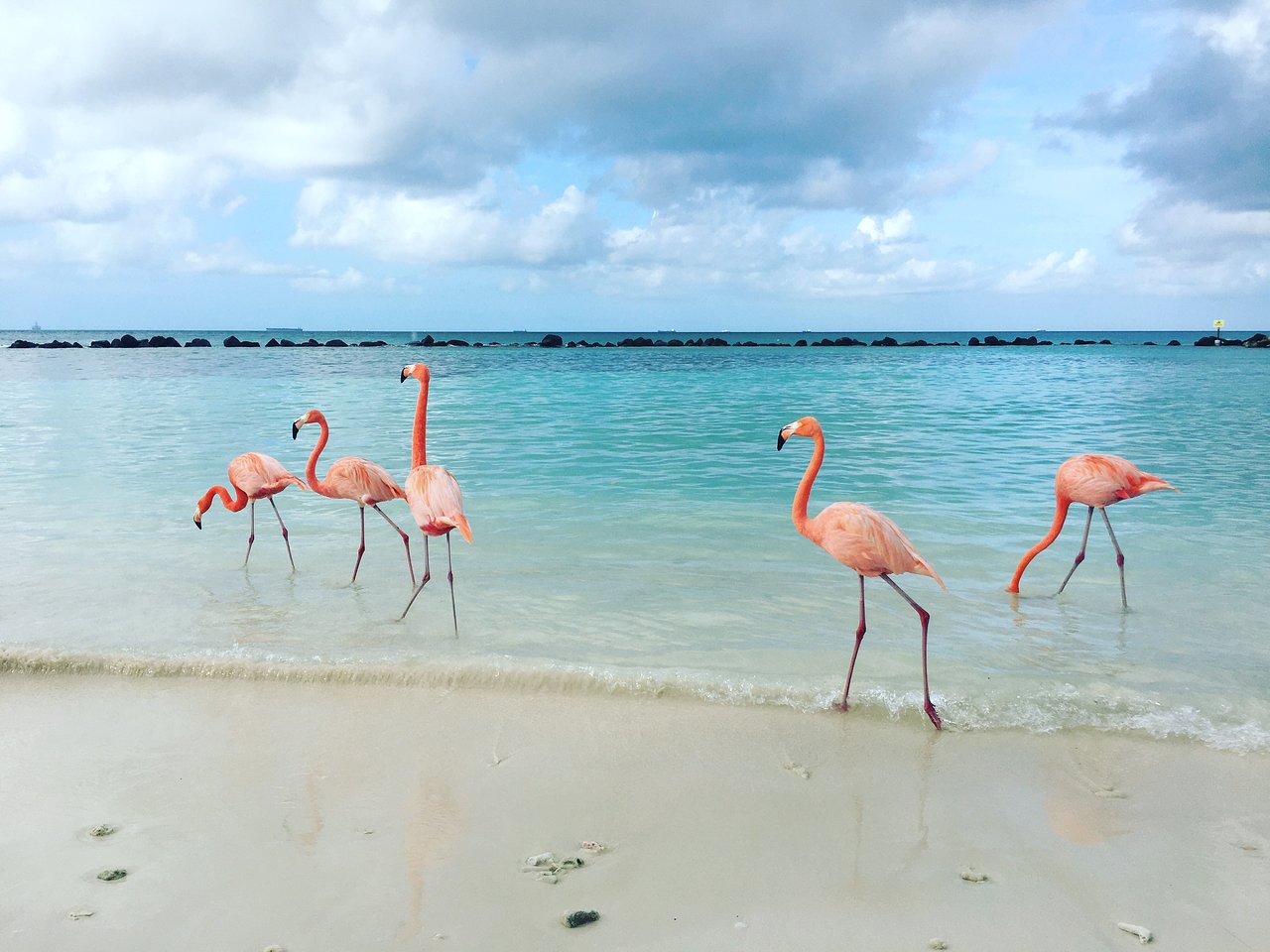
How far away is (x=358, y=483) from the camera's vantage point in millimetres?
7590

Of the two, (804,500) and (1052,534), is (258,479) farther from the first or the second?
(1052,534)

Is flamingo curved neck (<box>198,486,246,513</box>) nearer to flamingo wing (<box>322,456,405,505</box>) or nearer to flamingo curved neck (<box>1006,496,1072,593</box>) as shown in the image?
flamingo wing (<box>322,456,405,505</box>)

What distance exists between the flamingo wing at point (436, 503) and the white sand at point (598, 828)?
4.42 feet

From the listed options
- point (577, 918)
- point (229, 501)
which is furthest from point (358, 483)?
point (577, 918)

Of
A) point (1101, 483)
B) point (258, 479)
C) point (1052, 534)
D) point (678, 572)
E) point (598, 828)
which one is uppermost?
point (1101, 483)

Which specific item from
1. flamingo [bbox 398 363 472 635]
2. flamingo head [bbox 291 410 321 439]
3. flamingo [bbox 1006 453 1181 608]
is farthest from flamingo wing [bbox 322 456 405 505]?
flamingo [bbox 1006 453 1181 608]

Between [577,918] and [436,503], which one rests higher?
[436,503]

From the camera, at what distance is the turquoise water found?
5.59m

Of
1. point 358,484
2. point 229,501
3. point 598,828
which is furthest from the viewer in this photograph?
point 229,501

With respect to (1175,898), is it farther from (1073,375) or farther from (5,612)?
(1073,375)

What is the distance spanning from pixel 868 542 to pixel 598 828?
7.51 ft

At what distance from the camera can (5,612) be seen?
21.8ft

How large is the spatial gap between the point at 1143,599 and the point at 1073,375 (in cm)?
3592

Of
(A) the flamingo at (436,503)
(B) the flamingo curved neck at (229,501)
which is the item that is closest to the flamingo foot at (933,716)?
(A) the flamingo at (436,503)
